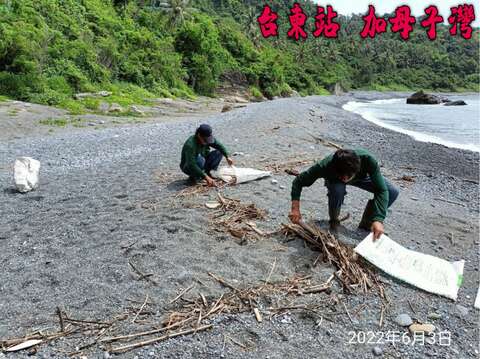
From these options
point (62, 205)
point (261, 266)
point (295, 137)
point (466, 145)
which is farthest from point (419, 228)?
point (466, 145)

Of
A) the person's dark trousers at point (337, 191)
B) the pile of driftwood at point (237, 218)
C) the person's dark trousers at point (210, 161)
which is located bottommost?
the pile of driftwood at point (237, 218)

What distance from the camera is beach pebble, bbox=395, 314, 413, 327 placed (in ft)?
11.2

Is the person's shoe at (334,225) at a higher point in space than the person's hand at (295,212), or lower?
lower

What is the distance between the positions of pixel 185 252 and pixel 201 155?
2.70 meters

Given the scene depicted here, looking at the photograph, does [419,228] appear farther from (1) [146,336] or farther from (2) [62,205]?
(2) [62,205]

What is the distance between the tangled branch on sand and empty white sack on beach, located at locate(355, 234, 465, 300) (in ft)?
0.42

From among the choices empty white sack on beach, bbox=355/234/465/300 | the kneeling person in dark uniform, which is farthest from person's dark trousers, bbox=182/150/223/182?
empty white sack on beach, bbox=355/234/465/300

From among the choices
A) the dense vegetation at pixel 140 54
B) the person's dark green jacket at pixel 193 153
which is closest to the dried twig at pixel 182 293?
the person's dark green jacket at pixel 193 153

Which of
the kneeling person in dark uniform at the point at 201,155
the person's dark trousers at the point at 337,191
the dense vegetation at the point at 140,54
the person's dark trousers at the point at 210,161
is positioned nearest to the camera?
the person's dark trousers at the point at 337,191

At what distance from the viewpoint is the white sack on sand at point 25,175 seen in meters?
6.85

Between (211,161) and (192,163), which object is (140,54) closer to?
(211,161)

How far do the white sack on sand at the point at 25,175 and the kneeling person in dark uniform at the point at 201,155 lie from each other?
2901 millimetres

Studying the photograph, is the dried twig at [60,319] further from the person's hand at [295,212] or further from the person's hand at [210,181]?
the person's hand at [210,181]

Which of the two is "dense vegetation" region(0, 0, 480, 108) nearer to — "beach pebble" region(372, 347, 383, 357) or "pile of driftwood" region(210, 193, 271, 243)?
"pile of driftwood" region(210, 193, 271, 243)
